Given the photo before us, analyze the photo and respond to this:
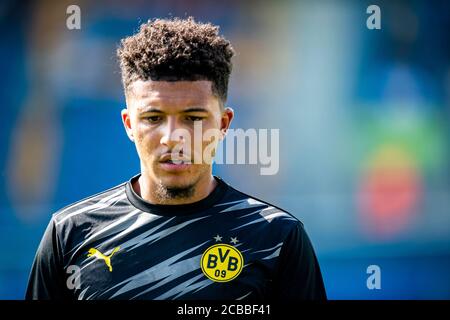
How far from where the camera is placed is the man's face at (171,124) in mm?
2439

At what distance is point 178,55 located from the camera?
2445 mm

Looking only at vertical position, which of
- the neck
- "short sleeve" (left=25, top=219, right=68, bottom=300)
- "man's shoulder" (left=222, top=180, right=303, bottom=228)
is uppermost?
the neck

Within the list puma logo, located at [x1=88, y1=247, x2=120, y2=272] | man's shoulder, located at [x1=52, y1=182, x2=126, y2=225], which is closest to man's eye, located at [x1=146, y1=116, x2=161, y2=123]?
man's shoulder, located at [x1=52, y1=182, x2=126, y2=225]

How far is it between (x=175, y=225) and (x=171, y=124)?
0.46 metres

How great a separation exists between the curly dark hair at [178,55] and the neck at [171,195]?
1.37 ft

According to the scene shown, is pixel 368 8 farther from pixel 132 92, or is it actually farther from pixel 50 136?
pixel 50 136

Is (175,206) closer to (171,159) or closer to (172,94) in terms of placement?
(171,159)

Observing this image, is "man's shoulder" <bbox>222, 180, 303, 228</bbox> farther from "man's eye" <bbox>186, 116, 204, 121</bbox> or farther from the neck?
"man's eye" <bbox>186, 116, 204, 121</bbox>

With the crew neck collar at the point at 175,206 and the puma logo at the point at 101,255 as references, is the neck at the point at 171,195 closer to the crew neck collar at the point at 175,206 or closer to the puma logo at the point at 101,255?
the crew neck collar at the point at 175,206

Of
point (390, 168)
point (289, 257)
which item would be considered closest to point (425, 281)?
point (390, 168)

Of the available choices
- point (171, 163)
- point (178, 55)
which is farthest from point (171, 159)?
point (178, 55)

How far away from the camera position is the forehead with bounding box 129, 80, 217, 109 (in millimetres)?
2439

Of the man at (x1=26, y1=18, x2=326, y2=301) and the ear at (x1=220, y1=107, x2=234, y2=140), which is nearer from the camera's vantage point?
the man at (x1=26, y1=18, x2=326, y2=301)

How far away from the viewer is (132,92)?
2553 mm
